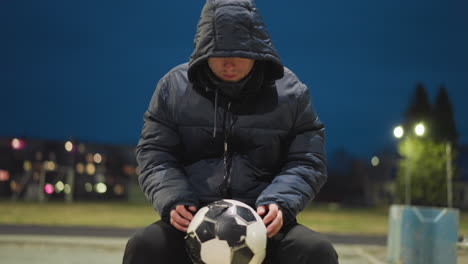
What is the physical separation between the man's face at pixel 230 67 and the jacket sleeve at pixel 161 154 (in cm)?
31

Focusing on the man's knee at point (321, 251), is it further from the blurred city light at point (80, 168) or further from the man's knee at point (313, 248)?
the blurred city light at point (80, 168)

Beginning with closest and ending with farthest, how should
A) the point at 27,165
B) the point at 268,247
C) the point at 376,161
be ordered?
the point at 268,247 → the point at 27,165 → the point at 376,161

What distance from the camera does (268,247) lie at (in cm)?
306

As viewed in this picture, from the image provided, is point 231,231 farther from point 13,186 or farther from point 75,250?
point 13,186

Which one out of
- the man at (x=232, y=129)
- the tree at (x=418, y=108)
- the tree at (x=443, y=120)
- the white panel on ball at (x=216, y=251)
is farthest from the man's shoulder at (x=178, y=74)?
the tree at (x=418, y=108)

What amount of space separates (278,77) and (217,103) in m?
0.38

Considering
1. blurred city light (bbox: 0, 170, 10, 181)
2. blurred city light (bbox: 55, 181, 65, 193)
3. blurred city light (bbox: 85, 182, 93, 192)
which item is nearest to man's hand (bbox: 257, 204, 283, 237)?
blurred city light (bbox: 55, 181, 65, 193)

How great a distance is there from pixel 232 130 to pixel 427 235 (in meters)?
7.39

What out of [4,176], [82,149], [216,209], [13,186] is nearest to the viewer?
[216,209]

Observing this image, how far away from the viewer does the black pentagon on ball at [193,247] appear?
281 cm

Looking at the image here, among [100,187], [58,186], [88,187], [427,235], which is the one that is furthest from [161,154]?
[88,187]

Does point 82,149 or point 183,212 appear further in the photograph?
point 82,149

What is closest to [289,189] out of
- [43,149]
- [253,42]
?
[253,42]

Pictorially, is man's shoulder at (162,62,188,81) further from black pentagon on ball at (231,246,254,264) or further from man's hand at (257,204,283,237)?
black pentagon on ball at (231,246,254,264)
